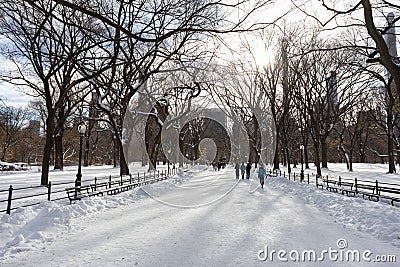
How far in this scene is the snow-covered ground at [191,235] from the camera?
571 centimetres

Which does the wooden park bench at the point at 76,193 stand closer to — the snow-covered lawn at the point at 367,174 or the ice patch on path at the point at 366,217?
the ice patch on path at the point at 366,217

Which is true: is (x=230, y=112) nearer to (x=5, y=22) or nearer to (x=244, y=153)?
(x=244, y=153)

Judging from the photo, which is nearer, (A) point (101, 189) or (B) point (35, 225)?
(B) point (35, 225)

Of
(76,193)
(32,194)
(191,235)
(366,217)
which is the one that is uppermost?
(76,193)

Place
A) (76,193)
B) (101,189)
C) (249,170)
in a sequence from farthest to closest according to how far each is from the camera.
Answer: (249,170) → (101,189) → (76,193)

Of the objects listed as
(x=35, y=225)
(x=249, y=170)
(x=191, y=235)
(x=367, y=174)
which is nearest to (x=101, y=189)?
(x=35, y=225)

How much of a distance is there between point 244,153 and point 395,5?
42.5 metres

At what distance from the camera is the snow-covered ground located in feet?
18.7

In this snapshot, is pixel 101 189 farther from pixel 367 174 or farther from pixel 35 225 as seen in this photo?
pixel 367 174

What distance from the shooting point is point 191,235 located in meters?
7.36

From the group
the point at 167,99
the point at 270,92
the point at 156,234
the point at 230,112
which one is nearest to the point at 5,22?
the point at 167,99

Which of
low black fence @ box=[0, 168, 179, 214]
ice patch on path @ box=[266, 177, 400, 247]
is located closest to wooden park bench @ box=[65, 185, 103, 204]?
low black fence @ box=[0, 168, 179, 214]

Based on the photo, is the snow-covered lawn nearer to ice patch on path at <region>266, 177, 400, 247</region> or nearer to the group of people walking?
the group of people walking

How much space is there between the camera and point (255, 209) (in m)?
11.2
